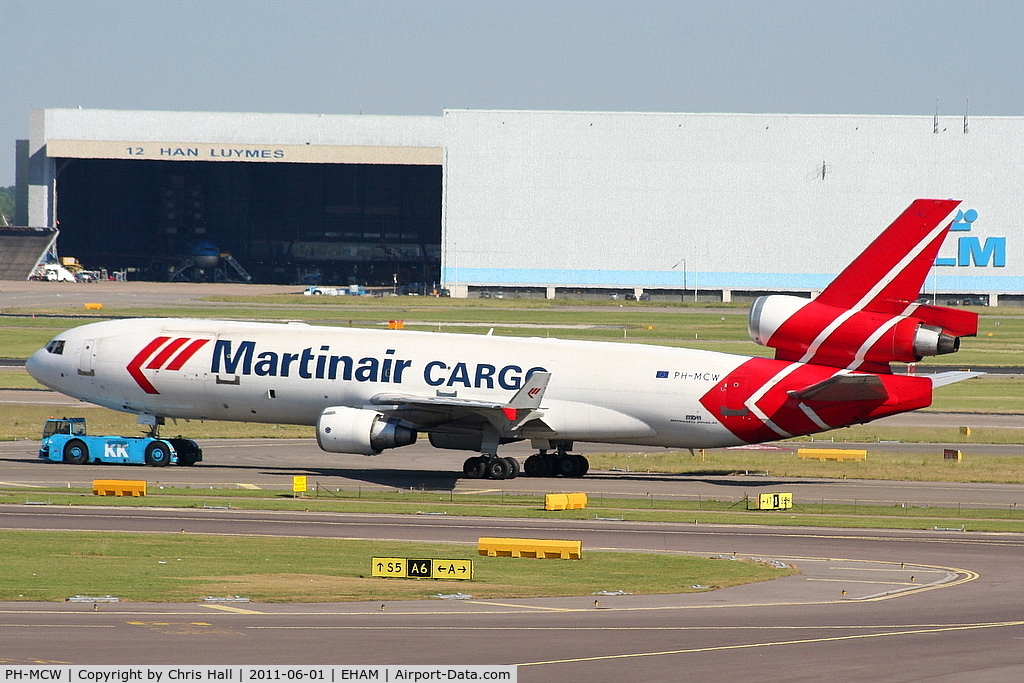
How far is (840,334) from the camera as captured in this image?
5038 cm

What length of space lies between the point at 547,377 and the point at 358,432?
7773 millimetres

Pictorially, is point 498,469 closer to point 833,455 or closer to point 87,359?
point 833,455

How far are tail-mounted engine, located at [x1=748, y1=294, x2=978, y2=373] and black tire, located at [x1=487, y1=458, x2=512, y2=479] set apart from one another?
11.3m

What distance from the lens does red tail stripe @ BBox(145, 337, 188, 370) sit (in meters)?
57.0

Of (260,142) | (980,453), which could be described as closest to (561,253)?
(260,142)

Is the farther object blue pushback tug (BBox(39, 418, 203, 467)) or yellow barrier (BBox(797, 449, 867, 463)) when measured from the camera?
yellow barrier (BBox(797, 449, 867, 463))

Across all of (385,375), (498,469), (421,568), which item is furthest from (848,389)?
(421,568)

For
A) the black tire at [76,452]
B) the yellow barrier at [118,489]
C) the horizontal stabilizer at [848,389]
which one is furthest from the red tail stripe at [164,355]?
the horizontal stabilizer at [848,389]

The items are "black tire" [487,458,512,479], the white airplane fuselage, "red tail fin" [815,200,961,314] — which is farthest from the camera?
"black tire" [487,458,512,479]

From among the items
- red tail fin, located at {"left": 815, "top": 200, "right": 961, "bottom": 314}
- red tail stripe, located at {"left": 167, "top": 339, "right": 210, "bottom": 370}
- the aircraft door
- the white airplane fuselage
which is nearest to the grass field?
the white airplane fuselage

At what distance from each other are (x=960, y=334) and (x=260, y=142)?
535ft

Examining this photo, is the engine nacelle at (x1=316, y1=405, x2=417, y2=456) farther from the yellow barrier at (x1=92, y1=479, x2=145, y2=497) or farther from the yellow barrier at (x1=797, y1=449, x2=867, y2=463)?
the yellow barrier at (x1=797, y1=449, x2=867, y2=463)

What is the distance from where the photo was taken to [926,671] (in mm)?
22797

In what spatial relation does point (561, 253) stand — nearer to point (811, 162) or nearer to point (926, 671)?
point (811, 162)
